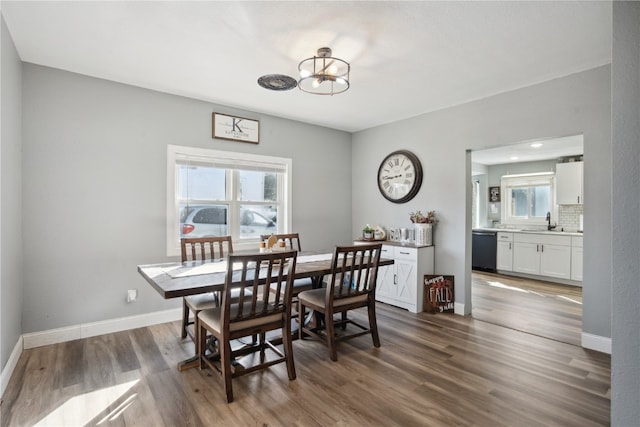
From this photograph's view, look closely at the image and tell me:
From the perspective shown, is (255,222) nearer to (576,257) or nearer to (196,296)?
(196,296)

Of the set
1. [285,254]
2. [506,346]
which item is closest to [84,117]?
[285,254]

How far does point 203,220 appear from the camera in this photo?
13.1 ft

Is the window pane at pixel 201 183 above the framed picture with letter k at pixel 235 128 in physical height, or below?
below

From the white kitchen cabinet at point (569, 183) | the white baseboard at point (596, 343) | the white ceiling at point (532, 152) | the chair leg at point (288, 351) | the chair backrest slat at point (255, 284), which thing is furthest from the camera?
the white kitchen cabinet at point (569, 183)

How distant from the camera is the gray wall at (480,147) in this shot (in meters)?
2.90

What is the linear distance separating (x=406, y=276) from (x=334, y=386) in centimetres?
209

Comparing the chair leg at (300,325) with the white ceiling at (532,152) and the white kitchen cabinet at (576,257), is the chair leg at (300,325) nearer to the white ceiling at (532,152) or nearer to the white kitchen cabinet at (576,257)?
→ the white ceiling at (532,152)

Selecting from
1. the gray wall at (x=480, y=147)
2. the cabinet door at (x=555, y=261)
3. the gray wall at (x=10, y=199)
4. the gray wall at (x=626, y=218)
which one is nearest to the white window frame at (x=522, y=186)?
the cabinet door at (x=555, y=261)

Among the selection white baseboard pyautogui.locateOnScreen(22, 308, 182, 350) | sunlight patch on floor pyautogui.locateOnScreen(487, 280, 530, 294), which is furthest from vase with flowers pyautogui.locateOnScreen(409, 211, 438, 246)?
white baseboard pyautogui.locateOnScreen(22, 308, 182, 350)

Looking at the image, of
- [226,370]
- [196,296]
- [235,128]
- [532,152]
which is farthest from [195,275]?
[532,152]

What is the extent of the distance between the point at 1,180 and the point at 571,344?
190 inches

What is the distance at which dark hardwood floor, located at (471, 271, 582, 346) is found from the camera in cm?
349

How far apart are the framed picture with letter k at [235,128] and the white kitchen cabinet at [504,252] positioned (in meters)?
4.95

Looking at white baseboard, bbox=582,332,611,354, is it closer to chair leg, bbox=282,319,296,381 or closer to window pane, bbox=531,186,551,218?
chair leg, bbox=282,319,296,381
